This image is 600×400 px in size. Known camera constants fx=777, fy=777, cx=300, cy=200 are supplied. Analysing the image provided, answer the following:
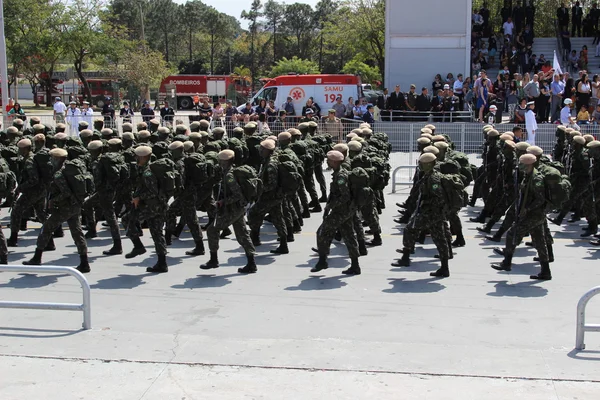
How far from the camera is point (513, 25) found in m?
30.5

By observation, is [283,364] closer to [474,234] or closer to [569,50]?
[474,234]

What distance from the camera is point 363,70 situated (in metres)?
55.2

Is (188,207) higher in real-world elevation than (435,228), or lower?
higher

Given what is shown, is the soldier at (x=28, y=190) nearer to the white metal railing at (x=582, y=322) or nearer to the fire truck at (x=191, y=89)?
the white metal railing at (x=582, y=322)

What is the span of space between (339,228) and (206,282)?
189cm

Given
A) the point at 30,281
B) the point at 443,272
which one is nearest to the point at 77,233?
the point at 30,281

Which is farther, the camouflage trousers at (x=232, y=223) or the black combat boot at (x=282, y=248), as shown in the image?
the black combat boot at (x=282, y=248)

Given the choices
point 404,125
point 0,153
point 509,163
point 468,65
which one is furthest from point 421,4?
point 0,153

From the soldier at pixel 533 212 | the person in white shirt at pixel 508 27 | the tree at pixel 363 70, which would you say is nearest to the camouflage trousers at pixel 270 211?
the soldier at pixel 533 212

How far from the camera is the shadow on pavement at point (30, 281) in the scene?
9.88 m

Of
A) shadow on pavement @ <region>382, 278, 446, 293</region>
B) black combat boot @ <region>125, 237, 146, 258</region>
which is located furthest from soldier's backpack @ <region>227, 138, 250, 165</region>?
shadow on pavement @ <region>382, 278, 446, 293</region>

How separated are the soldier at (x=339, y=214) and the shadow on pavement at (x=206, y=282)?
4.46 feet

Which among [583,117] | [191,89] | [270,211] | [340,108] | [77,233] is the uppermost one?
[191,89]

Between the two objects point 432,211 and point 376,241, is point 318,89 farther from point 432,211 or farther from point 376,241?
point 432,211
